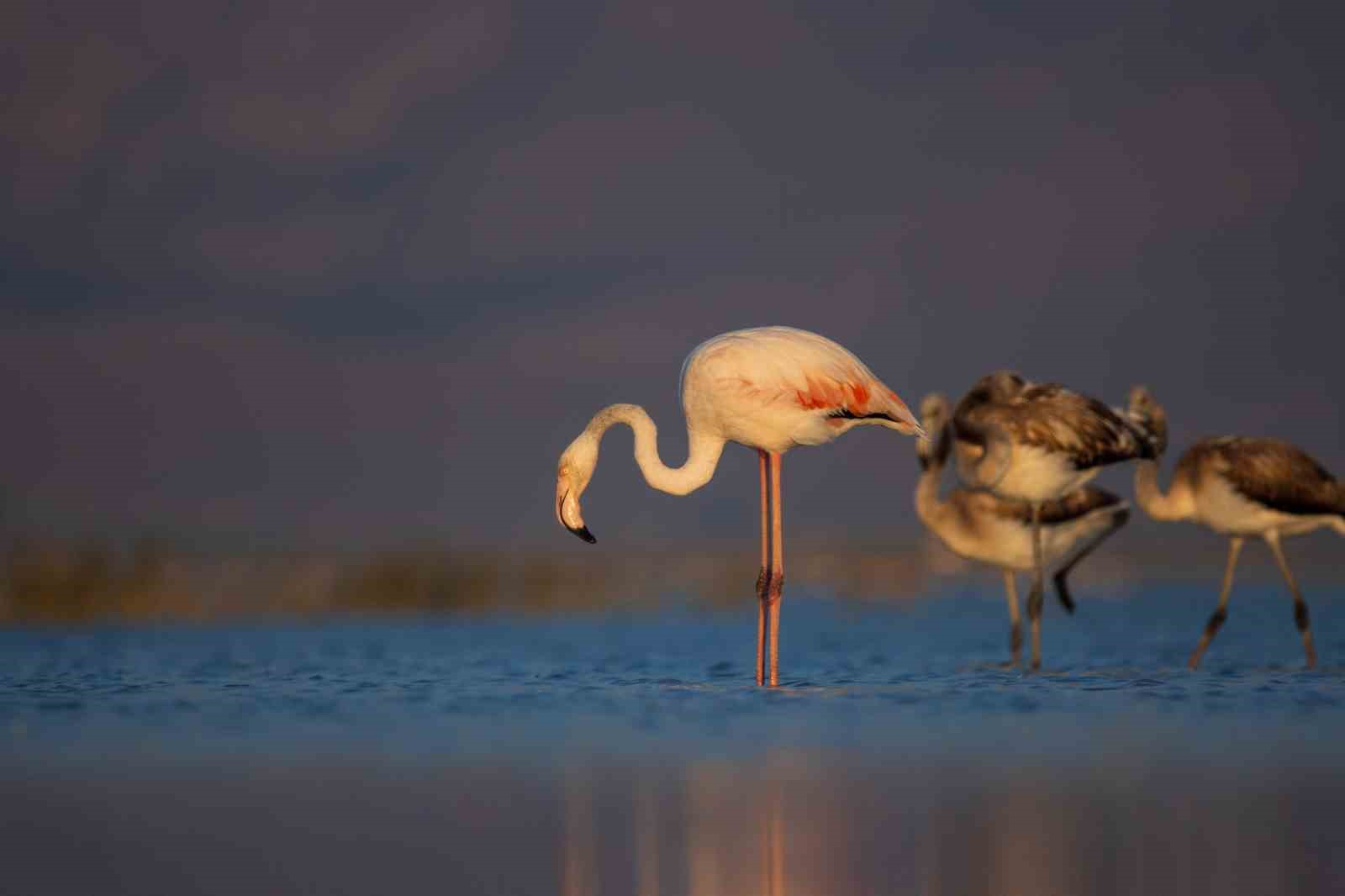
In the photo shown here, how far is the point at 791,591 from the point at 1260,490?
1474 cm

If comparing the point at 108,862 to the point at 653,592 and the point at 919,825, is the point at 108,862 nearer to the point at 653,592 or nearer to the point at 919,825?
the point at 919,825

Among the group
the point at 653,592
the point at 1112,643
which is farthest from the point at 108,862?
the point at 653,592

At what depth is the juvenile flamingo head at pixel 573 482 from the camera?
1016 cm

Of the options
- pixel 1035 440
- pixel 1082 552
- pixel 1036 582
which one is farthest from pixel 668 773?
pixel 1082 552

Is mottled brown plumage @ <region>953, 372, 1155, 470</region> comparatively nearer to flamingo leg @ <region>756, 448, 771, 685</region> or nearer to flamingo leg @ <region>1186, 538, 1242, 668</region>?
flamingo leg @ <region>1186, 538, 1242, 668</region>

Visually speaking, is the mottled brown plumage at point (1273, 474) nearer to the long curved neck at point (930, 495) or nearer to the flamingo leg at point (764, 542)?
the long curved neck at point (930, 495)

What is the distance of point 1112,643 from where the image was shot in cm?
1555

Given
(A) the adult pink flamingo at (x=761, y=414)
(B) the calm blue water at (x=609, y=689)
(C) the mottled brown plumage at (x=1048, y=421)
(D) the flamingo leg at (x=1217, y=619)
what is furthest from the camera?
(D) the flamingo leg at (x=1217, y=619)

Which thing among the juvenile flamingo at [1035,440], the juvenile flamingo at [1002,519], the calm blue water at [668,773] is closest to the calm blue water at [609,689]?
the calm blue water at [668,773]

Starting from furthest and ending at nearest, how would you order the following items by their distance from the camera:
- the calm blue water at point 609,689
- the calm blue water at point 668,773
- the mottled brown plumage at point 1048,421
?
the mottled brown plumage at point 1048,421, the calm blue water at point 609,689, the calm blue water at point 668,773

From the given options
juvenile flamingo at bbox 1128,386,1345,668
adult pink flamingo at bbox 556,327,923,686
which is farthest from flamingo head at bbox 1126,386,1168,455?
adult pink flamingo at bbox 556,327,923,686

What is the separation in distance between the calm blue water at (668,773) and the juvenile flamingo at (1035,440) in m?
1.26

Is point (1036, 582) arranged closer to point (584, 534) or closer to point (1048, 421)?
point (1048, 421)

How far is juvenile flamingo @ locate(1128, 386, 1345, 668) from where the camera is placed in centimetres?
1259
